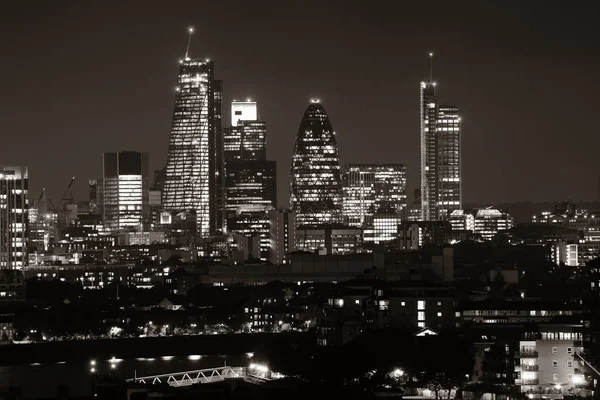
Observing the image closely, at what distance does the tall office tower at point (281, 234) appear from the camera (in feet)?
560

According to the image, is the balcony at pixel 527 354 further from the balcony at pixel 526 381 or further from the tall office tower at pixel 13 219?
the tall office tower at pixel 13 219

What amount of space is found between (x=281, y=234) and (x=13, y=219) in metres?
25.4

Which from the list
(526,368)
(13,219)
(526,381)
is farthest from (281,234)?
(526,381)

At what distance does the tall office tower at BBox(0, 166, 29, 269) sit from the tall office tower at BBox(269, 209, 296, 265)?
2194cm

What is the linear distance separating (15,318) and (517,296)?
22698 mm

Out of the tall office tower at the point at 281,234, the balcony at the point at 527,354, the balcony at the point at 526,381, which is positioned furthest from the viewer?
the tall office tower at the point at 281,234

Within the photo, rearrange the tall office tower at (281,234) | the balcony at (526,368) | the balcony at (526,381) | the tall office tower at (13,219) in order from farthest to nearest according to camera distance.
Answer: the tall office tower at (281,234) → the tall office tower at (13,219) → the balcony at (526,368) → the balcony at (526,381)

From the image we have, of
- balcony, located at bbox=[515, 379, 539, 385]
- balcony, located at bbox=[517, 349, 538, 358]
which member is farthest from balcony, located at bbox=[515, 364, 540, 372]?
balcony, located at bbox=[515, 379, 539, 385]

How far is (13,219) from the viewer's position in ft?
509

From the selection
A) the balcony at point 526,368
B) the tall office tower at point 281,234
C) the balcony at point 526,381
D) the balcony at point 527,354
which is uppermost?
the tall office tower at point 281,234

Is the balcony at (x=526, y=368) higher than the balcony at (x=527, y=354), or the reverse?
the balcony at (x=527, y=354)

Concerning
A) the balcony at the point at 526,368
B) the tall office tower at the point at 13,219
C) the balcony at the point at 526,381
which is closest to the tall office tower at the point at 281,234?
the tall office tower at the point at 13,219

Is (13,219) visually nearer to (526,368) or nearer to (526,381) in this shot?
(526,368)

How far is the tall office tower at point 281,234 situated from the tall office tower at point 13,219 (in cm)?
2194
